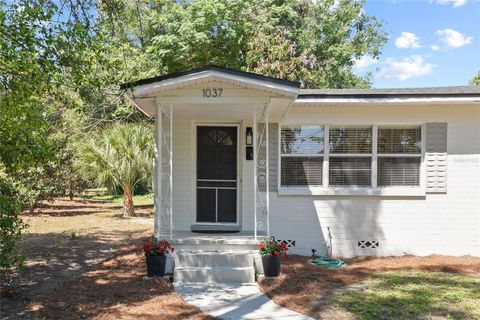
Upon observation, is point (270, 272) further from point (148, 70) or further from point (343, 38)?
point (343, 38)

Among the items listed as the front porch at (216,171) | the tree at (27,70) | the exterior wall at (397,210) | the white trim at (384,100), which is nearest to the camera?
the tree at (27,70)

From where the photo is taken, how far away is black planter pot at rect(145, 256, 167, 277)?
653cm

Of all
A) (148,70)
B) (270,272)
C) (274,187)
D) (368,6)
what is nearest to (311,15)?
(368,6)

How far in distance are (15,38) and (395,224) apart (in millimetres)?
7795

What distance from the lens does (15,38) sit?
530 cm

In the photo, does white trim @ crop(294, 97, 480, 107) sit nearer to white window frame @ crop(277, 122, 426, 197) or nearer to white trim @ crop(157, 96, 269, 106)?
white window frame @ crop(277, 122, 426, 197)

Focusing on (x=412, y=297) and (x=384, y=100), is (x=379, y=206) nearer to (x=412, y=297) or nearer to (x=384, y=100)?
(x=384, y=100)

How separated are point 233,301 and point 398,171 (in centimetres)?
508

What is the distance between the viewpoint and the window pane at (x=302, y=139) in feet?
28.9

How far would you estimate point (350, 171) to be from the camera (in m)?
8.82

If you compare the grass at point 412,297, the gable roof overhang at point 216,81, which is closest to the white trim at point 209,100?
the gable roof overhang at point 216,81

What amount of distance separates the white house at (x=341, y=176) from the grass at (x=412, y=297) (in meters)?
1.83

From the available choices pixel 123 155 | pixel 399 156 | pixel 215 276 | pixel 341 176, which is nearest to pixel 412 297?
pixel 215 276

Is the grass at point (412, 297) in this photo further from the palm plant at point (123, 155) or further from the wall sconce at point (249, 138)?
the palm plant at point (123, 155)
